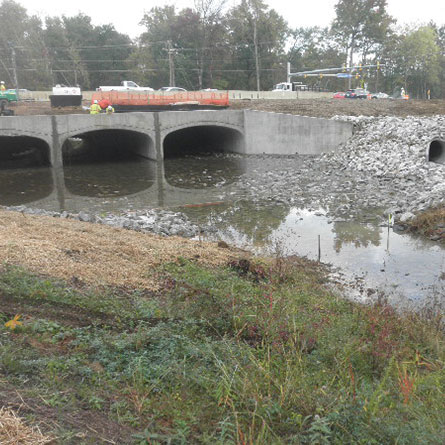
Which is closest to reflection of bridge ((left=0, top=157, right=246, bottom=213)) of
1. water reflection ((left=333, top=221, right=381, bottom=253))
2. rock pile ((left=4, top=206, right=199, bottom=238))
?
rock pile ((left=4, top=206, right=199, bottom=238))

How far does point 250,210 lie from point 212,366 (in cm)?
1156

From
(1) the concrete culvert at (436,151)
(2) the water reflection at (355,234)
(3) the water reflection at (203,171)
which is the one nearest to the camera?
(2) the water reflection at (355,234)

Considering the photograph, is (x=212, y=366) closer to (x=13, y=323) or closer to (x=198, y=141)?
(x=13, y=323)

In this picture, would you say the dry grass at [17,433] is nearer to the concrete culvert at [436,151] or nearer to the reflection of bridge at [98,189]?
the reflection of bridge at [98,189]

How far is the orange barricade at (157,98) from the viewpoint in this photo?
31047mm

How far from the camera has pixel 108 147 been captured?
1329 inches

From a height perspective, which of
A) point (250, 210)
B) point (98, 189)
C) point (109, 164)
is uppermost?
point (109, 164)

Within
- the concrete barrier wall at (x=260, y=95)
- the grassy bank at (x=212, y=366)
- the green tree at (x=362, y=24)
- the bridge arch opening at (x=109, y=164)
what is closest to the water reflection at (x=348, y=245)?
the grassy bank at (x=212, y=366)

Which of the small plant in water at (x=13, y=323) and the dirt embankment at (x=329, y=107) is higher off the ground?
the dirt embankment at (x=329, y=107)

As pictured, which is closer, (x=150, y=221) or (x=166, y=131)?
(x=150, y=221)

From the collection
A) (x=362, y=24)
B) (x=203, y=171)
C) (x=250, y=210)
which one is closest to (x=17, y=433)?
(x=250, y=210)

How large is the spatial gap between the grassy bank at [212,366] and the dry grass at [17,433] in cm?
10

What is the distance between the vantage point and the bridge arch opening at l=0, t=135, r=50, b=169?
2817 centimetres

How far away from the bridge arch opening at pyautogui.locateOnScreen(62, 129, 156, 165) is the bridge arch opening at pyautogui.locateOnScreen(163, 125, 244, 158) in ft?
7.94
